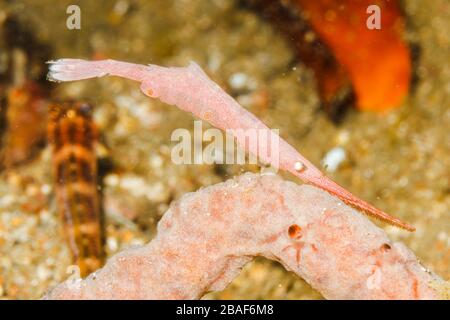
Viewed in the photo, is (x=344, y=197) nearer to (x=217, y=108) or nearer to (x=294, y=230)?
(x=294, y=230)

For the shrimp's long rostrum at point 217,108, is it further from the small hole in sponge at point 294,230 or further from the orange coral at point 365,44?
the orange coral at point 365,44

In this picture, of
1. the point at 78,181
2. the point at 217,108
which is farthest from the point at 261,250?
the point at 78,181

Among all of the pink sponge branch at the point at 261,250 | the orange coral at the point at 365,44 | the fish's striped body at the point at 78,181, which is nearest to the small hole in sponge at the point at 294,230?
the pink sponge branch at the point at 261,250

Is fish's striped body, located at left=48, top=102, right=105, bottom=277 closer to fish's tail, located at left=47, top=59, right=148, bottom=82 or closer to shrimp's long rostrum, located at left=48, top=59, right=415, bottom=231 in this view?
fish's tail, located at left=47, top=59, right=148, bottom=82

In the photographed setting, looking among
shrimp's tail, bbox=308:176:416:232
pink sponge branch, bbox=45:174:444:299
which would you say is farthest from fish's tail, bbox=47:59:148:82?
shrimp's tail, bbox=308:176:416:232

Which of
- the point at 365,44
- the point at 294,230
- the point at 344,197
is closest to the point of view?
the point at 294,230

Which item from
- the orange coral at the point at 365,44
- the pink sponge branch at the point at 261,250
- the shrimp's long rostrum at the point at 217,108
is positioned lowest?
the pink sponge branch at the point at 261,250
